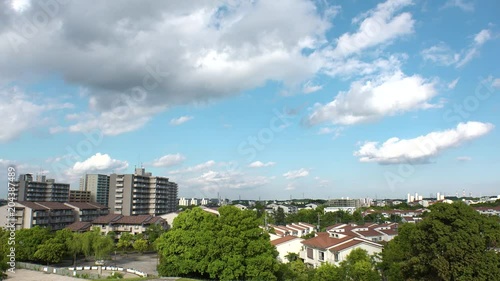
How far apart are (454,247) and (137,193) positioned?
58.6 m

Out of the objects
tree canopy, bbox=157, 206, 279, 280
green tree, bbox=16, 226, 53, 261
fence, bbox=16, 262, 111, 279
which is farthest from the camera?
green tree, bbox=16, 226, 53, 261

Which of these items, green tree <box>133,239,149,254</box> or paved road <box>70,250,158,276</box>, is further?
green tree <box>133,239,149,254</box>

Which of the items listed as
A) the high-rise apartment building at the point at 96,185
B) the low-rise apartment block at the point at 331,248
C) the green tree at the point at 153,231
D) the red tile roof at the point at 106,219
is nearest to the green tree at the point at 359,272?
the low-rise apartment block at the point at 331,248

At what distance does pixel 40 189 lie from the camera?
230 feet

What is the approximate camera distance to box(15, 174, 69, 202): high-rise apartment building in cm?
6619

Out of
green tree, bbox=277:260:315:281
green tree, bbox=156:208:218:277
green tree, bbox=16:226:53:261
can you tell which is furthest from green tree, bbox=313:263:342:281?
green tree, bbox=16:226:53:261

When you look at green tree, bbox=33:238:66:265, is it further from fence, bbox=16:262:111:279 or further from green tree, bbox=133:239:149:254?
green tree, bbox=133:239:149:254

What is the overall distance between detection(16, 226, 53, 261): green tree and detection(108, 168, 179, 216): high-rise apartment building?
93.9 ft

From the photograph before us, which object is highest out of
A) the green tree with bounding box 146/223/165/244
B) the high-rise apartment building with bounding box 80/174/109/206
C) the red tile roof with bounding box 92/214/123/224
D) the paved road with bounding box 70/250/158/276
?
the high-rise apartment building with bounding box 80/174/109/206

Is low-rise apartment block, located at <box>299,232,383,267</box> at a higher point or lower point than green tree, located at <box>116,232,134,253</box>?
higher

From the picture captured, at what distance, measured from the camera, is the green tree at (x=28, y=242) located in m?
34.0

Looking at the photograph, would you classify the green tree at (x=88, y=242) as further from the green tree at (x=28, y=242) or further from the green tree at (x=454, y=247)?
the green tree at (x=454, y=247)

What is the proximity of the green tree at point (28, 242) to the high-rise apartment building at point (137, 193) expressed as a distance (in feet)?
93.9

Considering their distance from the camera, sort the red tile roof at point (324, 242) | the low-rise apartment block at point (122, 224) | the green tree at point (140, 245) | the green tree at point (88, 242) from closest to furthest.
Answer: the red tile roof at point (324, 242)
the green tree at point (88, 242)
the green tree at point (140, 245)
the low-rise apartment block at point (122, 224)
